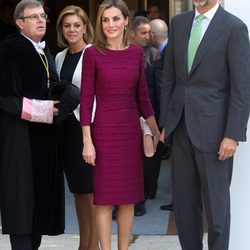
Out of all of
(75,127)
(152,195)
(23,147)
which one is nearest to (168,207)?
(152,195)

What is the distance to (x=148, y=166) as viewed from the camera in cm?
725

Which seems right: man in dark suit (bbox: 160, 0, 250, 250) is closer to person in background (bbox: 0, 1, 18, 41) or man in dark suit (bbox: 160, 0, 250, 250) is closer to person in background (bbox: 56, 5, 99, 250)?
person in background (bbox: 56, 5, 99, 250)

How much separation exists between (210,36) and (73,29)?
1305 millimetres

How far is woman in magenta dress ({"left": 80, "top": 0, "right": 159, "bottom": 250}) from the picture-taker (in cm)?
474

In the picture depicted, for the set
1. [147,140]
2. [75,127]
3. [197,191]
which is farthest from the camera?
[75,127]

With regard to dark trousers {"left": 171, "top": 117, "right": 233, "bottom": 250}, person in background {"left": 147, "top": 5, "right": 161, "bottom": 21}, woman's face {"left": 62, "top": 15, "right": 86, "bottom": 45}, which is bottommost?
dark trousers {"left": 171, "top": 117, "right": 233, "bottom": 250}

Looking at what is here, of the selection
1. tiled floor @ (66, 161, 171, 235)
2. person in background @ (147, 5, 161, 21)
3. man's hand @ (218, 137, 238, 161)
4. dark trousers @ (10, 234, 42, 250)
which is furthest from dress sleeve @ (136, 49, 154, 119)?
person in background @ (147, 5, 161, 21)

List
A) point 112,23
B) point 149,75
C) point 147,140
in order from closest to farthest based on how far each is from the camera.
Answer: point 112,23, point 147,140, point 149,75

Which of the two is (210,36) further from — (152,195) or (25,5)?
(152,195)

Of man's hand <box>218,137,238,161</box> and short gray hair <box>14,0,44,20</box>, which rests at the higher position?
short gray hair <box>14,0,44,20</box>

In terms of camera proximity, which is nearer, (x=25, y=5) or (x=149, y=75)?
(x=25, y=5)

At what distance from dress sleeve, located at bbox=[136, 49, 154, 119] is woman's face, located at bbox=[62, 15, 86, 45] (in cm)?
63

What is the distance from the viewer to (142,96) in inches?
193

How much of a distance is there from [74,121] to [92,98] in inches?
22.0
